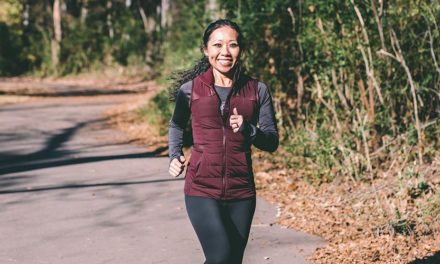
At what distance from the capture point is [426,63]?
9.23 m

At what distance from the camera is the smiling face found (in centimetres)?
406

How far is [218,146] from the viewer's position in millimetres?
3977

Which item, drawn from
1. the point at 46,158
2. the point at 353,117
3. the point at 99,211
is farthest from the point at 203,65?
the point at 46,158

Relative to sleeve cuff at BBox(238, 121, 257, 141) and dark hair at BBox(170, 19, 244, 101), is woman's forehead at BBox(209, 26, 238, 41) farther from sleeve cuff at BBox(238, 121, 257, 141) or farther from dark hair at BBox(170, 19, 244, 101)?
sleeve cuff at BBox(238, 121, 257, 141)

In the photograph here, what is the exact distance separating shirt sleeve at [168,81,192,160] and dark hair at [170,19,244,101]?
0.26m

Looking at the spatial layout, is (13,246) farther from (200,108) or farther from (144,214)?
(200,108)

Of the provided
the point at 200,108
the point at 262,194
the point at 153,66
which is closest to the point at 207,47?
the point at 200,108

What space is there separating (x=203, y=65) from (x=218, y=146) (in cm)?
63

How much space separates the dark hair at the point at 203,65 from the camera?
4.15 metres

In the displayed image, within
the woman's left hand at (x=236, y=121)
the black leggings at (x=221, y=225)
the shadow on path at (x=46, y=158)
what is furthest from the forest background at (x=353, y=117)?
the shadow on path at (x=46, y=158)

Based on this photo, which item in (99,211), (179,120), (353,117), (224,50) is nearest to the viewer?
(224,50)

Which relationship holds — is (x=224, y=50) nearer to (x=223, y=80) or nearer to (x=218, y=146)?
(x=223, y=80)

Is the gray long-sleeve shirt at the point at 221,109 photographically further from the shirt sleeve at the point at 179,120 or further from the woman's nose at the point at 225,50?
the woman's nose at the point at 225,50

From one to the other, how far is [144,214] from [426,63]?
4.16 meters
